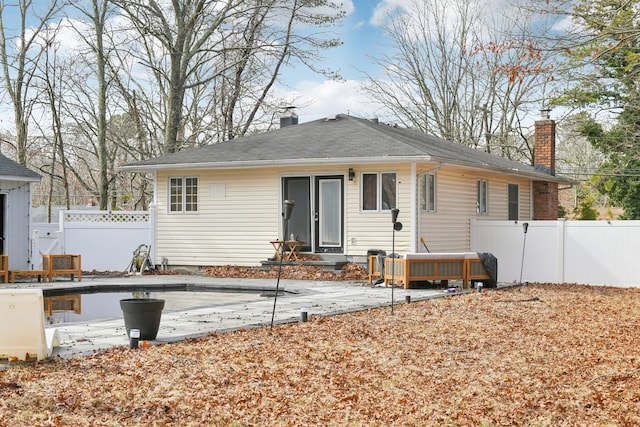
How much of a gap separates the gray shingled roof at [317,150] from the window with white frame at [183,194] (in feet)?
2.05

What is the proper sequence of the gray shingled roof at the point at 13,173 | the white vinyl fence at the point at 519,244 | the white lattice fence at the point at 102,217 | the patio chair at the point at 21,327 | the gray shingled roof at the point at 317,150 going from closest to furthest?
the patio chair at the point at 21,327 < the white vinyl fence at the point at 519,244 < the gray shingled roof at the point at 317,150 < the gray shingled roof at the point at 13,173 < the white lattice fence at the point at 102,217

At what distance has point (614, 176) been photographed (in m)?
25.3

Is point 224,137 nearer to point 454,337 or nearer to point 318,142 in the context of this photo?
point 318,142

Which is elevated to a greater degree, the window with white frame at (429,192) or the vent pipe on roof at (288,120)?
the vent pipe on roof at (288,120)

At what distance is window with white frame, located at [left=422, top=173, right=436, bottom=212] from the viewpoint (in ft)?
60.1

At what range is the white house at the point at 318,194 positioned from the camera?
711 inches

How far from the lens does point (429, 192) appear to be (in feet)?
60.7

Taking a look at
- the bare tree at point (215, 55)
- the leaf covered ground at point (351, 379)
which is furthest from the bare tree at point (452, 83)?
the leaf covered ground at point (351, 379)

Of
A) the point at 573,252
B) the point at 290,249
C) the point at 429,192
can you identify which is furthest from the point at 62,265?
the point at 573,252

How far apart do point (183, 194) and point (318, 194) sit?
382 centimetres

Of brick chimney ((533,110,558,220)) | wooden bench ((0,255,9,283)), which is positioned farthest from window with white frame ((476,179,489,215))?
wooden bench ((0,255,9,283))

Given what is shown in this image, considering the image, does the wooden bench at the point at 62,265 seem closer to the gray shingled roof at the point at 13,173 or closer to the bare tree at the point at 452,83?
the gray shingled roof at the point at 13,173

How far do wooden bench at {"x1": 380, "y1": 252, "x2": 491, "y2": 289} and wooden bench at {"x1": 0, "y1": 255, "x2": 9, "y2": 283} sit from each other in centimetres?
826

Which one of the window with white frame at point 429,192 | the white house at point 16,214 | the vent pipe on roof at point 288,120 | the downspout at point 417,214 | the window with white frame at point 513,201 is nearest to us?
the downspout at point 417,214
